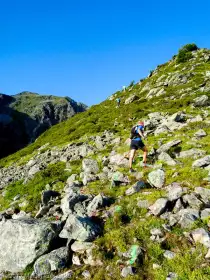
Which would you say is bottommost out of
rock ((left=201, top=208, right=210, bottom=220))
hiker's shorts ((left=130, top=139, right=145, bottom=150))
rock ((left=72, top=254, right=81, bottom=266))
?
rock ((left=72, top=254, right=81, bottom=266))

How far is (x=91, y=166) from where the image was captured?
18.2 m

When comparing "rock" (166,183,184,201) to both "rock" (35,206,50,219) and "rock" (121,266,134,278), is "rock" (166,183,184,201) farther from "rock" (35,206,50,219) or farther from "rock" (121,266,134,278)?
"rock" (35,206,50,219)

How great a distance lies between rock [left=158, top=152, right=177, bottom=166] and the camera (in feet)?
50.3

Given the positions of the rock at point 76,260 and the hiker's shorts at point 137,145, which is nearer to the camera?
the rock at point 76,260

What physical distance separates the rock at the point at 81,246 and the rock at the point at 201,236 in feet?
10.4

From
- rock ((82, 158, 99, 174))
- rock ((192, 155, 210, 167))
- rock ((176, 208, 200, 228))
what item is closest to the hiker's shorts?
rock ((82, 158, 99, 174))

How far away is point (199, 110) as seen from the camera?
28.1 m

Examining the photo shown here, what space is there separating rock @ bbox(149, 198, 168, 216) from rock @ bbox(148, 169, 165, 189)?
1964 mm

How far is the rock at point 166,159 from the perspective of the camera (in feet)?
50.3

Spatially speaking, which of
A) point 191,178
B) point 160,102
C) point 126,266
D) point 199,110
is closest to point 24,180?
point 191,178

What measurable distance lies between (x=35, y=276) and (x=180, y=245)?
4.41 m

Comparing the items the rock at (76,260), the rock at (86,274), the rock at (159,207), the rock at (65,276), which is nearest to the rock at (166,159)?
the rock at (159,207)

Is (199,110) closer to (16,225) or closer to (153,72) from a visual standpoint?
(16,225)

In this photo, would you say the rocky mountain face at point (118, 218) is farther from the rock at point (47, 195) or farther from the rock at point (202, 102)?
the rock at point (202, 102)
